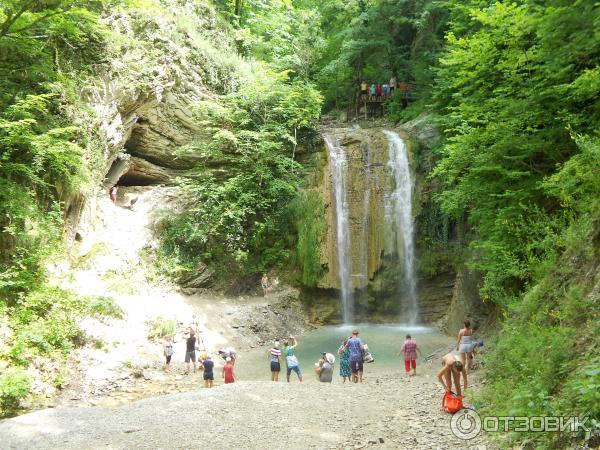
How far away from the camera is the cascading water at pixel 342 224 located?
54.5ft

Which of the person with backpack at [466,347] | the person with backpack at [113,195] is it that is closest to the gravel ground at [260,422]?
the person with backpack at [466,347]

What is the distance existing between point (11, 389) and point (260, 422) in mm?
5344

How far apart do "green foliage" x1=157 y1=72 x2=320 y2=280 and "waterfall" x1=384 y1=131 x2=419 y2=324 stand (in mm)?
4067

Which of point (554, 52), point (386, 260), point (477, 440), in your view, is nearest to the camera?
point (477, 440)

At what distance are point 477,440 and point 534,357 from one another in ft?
4.54

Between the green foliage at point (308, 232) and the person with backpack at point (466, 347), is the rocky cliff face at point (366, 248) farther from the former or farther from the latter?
the person with backpack at point (466, 347)

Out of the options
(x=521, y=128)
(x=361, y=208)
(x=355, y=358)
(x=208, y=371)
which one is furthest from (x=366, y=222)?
(x=208, y=371)

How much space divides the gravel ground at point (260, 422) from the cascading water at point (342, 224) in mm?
8255

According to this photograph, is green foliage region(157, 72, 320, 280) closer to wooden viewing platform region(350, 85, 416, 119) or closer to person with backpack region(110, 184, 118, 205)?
person with backpack region(110, 184, 118, 205)

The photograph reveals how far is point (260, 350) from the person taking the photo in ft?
44.5

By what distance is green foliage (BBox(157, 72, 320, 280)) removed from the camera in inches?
635

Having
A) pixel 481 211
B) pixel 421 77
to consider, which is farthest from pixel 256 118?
pixel 481 211

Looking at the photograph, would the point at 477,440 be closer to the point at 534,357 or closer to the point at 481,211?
the point at 534,357

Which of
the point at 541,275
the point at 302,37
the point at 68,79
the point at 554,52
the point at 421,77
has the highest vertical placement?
the point at 302,37
